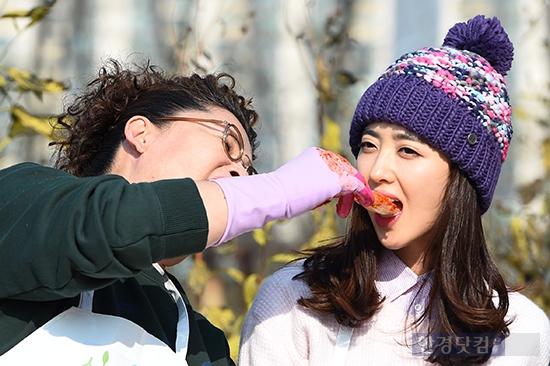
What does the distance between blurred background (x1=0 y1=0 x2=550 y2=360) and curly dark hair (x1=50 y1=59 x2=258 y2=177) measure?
0.38 metres

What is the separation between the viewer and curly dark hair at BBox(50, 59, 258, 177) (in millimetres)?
2008

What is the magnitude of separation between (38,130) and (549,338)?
1.69m

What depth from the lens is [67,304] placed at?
5.25ft

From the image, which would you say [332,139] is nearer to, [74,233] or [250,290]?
[250,290]

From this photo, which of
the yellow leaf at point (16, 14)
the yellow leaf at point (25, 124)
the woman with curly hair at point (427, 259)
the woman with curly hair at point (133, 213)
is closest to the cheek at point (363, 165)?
the woman with curly hair at point (427, 259)

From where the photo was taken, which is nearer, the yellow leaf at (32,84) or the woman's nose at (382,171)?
the woman's nose at (382,171)

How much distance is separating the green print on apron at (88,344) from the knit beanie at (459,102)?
93 cm

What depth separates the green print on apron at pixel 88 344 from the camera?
1.51 metres

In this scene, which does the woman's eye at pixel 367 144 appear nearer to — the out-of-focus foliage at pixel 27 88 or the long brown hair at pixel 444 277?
the long brown hair at pixel 444 277

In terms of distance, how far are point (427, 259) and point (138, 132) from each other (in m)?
0.96

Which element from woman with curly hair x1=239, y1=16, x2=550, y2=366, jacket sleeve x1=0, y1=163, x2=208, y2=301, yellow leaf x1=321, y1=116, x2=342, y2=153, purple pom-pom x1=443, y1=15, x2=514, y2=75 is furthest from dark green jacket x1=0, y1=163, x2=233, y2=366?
yellow leaf x1=321, y1=116, x2=342, y2=153

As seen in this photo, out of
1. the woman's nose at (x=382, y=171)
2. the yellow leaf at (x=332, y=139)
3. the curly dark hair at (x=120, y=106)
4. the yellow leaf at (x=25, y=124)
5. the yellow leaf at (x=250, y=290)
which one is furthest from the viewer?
the yellow leaf at (x=332, y=139)

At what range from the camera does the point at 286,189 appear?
162cm

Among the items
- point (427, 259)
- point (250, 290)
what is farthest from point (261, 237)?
point (427, 259)
